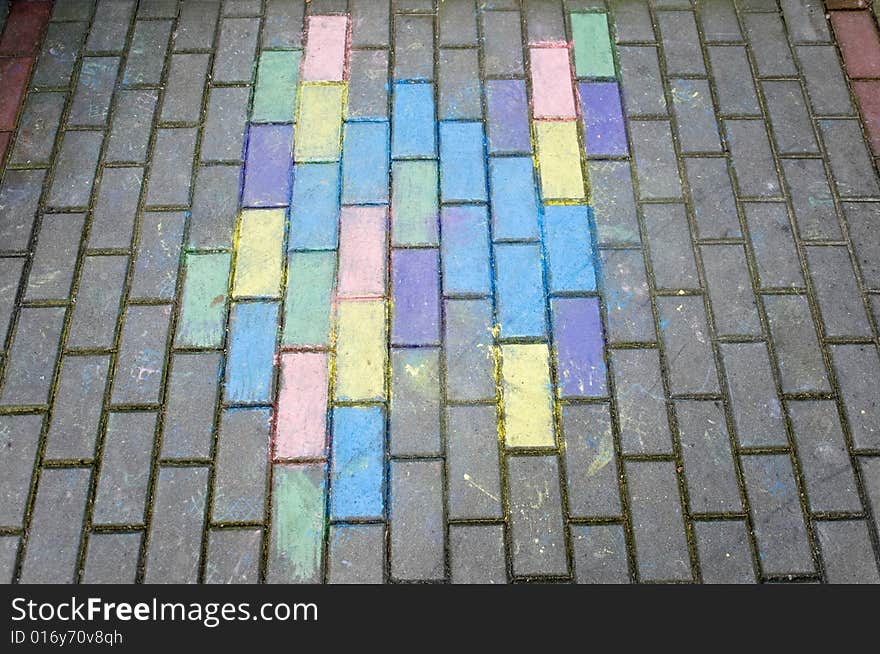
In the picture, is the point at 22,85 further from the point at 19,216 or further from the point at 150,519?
the point at 150,519

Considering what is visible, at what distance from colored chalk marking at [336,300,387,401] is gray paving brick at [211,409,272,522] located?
1.12ft

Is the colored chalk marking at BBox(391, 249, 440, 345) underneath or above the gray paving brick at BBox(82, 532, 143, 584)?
above

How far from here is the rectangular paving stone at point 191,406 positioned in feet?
10.1

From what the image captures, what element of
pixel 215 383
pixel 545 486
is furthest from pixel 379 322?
pixel 545 486

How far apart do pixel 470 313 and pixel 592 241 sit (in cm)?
66

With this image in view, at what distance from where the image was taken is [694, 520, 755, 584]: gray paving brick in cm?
288

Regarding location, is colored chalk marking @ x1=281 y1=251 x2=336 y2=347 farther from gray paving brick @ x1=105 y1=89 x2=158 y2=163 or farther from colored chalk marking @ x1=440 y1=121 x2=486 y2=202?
gray paving brick @ x1=105 y1=89 x2=158 y2=163

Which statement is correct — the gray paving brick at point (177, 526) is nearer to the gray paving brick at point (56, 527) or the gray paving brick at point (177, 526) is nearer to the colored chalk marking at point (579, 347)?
the gray paving brick at point (56, 527)

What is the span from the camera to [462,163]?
3.68 m

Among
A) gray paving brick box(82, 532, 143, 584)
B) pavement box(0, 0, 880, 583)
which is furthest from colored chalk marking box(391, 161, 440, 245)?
gray paving brick box(82, 532, 143, 584)

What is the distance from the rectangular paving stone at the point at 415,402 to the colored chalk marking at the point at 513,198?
0.69m

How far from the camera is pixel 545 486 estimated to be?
301cm

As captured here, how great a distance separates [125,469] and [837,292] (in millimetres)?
3064

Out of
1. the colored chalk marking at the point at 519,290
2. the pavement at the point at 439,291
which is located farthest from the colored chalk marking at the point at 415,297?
the colored chalk marking at the point at 519,290
